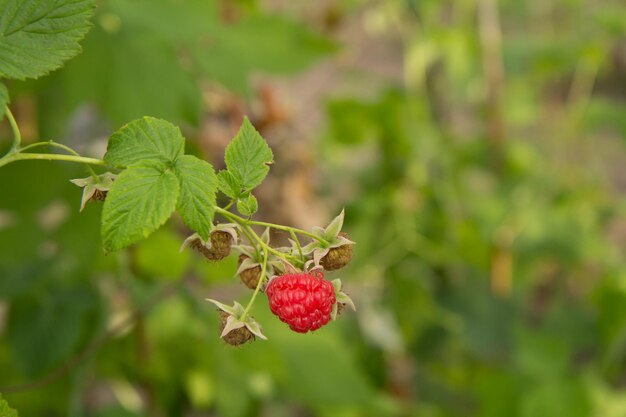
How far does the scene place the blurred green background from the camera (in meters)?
0.87

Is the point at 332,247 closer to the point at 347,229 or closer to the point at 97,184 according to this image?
the point at 97,184

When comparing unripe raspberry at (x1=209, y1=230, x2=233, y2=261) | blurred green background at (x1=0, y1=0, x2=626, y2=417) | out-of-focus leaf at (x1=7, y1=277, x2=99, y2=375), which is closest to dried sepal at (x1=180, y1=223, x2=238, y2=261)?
unripe raspberry at (x1=209, y1=230, x2=233, y2=261)

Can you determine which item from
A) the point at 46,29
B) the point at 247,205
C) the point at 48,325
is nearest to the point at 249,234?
the point at 247,205

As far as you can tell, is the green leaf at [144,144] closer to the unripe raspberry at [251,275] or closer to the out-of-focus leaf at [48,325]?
the unripe raspberry at [251,275]

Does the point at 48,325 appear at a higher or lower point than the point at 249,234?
lower

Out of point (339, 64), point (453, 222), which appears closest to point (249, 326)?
point (453, 222)

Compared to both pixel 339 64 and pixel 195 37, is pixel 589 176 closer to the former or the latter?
pixel 339 64

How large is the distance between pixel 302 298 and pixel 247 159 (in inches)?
2.4

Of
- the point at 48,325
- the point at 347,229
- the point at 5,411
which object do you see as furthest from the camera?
the point at 347,229

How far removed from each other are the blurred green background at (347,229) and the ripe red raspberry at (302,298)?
6.8 inches

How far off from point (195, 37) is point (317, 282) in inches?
22.4

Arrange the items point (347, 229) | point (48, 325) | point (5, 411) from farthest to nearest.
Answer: point (347, 229)
point (48, 325)
point (5, 411)

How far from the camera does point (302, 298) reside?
1.13 feet

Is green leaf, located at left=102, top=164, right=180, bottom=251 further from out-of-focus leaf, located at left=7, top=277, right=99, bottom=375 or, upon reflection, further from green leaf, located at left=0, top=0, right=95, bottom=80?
out-of-focus leaf, located at left=7, top=277, right=99, bottom=375
